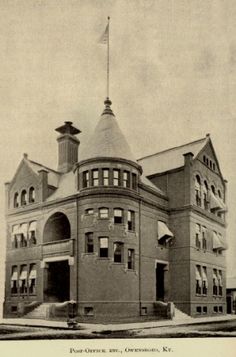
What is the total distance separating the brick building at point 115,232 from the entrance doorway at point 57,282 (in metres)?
0.06

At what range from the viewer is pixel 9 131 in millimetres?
16188

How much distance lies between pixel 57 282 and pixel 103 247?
4.83 metres

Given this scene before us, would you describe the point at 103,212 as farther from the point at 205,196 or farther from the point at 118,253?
the point at 205,196

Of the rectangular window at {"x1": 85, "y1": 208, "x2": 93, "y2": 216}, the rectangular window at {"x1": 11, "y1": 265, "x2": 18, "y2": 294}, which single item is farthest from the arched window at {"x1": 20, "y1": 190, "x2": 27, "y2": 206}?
the rectangular window at {"x1": 85, "y1": 208, "x2": 93, "y2": 216}

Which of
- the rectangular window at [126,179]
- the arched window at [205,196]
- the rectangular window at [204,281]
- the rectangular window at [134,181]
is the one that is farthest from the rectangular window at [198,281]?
the rectangular window at [126,179]

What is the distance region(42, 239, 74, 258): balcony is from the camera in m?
26.0

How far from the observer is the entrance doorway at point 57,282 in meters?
27.3

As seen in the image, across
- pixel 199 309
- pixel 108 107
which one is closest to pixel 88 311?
pixel 199 309

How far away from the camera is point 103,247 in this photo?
24.8 m

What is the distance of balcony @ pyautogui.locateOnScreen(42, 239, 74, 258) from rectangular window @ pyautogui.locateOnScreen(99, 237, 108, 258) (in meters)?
1.84

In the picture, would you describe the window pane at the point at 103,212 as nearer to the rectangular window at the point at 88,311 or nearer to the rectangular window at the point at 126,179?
the rectangular window at the point at 126,179

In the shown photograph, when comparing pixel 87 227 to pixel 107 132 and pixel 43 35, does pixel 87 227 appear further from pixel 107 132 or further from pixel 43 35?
pixel 43 35

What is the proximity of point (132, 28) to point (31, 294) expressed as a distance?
1654 centimetres

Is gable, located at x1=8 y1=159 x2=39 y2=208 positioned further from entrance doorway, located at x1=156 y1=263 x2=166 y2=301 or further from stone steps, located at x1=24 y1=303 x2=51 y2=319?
entrance doorway, located at x1=156 y1=263 x2=166 y2=301
